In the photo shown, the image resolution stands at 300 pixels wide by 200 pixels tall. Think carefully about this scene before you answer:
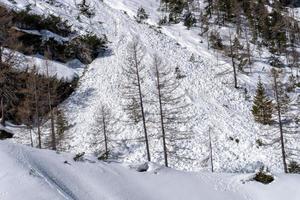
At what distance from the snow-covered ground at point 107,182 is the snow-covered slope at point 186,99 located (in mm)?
18137

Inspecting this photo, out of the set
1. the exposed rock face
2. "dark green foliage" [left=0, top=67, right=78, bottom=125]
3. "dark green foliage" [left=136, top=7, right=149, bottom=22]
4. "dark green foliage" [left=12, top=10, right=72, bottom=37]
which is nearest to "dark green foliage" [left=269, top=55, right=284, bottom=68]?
the exposed rock face

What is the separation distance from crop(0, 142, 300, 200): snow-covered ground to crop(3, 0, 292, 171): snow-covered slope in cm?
1814

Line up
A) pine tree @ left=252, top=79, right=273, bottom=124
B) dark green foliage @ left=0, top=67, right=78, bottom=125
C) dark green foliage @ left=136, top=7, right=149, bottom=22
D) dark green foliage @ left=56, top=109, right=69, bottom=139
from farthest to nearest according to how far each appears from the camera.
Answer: dark green foliage @ left=136, top=7, right=149, bottom=22
pine tree @ left=252, top=79, right=273, bottom=124
dark green foliage @ left=56, top=109, right=69, bottom=139
dark green foliage @ left=0, top=67, right=78, bottom=125

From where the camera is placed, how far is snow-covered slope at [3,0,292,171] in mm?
37406

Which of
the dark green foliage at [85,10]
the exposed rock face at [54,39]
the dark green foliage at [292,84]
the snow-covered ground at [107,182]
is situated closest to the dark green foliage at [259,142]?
the dark green foliage at [292,84]

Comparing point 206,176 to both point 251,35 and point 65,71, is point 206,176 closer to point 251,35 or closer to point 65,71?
point 65,71

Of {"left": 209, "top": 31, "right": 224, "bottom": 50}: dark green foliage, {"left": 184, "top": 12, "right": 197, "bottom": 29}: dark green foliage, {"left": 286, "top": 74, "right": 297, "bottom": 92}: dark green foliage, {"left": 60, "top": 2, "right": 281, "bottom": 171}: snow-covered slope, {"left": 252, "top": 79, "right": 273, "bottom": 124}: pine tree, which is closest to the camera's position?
{"left": 60, "top": 2, "right": 281, "bottom": 171}: snow-covered slope

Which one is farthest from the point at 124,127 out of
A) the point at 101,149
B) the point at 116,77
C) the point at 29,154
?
the point at 29,154

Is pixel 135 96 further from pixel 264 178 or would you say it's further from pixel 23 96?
pixel 264 178

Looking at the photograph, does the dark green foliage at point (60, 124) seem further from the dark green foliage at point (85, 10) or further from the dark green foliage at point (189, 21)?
the dark green foliage at point (189, 21)

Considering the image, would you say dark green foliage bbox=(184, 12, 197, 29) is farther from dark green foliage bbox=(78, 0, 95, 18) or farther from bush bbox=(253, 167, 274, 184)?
bush bbox=(253, 167, 274, 184)

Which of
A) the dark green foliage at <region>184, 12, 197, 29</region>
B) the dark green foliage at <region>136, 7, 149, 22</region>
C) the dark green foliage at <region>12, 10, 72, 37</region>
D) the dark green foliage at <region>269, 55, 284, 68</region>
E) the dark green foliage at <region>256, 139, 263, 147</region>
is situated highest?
the dark green foliage at <region>136, 7, 149, 22</region>

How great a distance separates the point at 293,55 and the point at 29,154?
57.9 meters

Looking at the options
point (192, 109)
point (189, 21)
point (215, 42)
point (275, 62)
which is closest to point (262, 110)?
point (192, 109)
